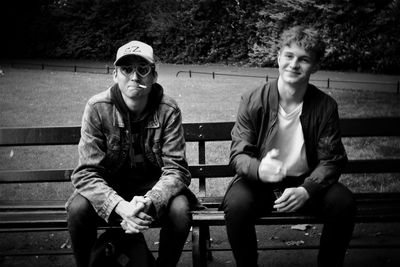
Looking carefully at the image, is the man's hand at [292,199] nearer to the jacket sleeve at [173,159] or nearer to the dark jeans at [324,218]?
the dark jeans at [324,218]

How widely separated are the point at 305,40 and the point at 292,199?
1019 mm

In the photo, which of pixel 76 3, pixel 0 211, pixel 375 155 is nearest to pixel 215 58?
pixel 76 3

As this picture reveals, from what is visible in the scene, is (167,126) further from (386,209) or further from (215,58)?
(215,58)

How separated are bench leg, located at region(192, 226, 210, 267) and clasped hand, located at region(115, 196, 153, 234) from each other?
423 mm

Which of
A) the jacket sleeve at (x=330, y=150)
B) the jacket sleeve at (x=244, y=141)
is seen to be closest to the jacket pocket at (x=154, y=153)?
the jacket sleeve at (x=244, y=141)

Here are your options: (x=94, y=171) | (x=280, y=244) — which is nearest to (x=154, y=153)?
(x=94, y=171)

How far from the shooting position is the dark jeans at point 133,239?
2934mm

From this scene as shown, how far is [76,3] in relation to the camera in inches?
1288

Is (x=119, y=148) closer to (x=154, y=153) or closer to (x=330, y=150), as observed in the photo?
(x=154, y=153)

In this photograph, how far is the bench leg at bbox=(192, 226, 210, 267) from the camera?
10.3 ft

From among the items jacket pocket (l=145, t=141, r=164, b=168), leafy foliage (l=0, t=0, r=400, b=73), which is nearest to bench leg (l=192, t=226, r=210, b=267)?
jacket pocket (l=145, t=141, r=164, b=168)

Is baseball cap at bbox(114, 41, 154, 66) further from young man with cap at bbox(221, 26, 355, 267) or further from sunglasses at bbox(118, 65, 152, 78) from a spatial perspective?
young man with cap at bbox(221, 26, 355, 267)

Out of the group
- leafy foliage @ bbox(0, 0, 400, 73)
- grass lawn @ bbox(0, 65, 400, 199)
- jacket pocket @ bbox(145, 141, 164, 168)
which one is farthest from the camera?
leafy foliage @ bbox(0, 0, 400, 73)

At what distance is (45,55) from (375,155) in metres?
28.9
